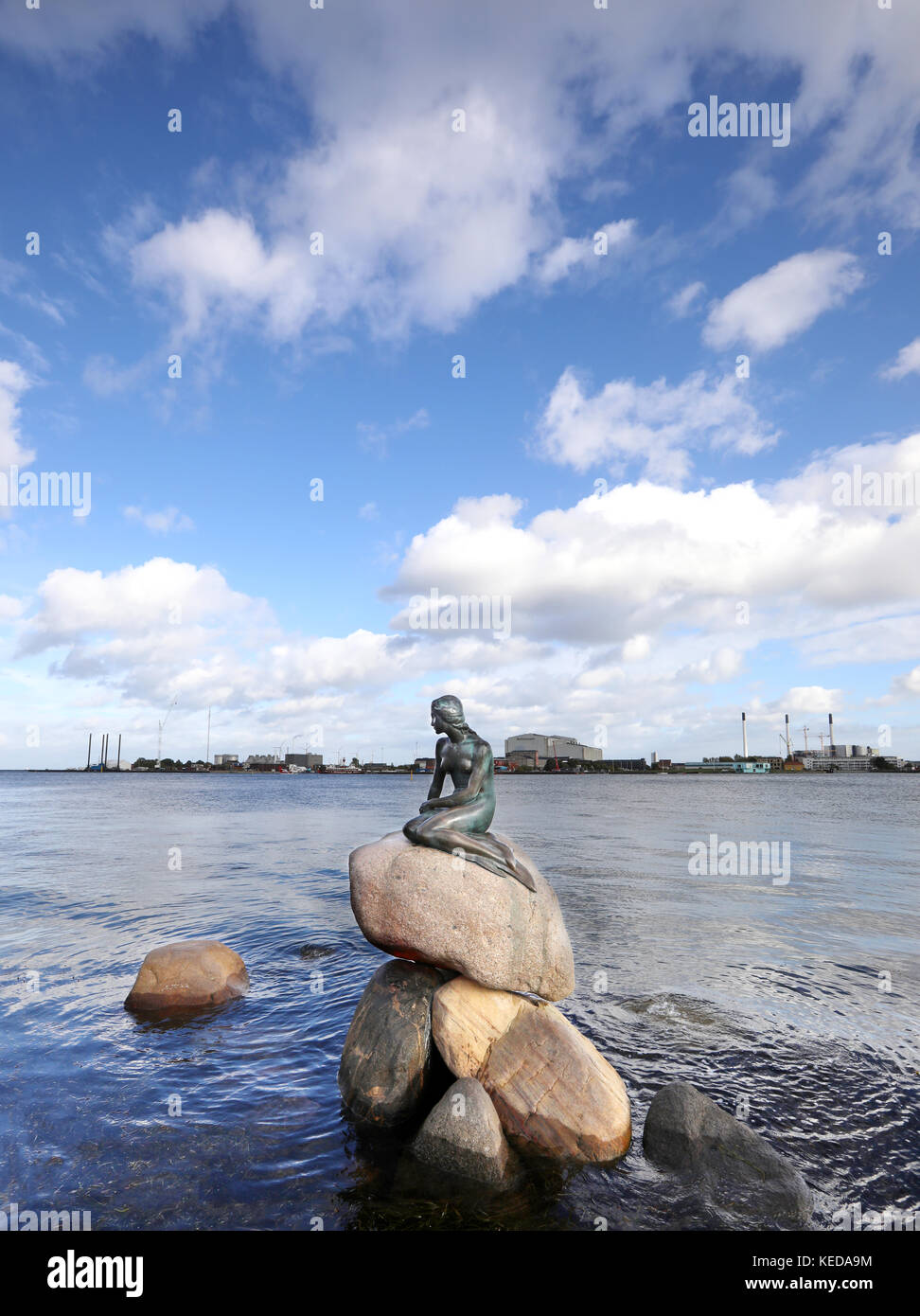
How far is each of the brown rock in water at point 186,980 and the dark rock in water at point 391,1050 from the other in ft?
11.7

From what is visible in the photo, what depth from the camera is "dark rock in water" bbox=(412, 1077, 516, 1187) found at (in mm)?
6016

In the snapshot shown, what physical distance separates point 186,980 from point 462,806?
17.7 feet

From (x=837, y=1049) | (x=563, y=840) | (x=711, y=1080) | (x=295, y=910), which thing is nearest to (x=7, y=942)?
(x=295, y=910)

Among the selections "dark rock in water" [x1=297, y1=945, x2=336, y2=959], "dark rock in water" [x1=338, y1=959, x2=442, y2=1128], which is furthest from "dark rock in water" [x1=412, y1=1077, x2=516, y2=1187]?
"dark rock in water" [x1=297, y1=945, x2=336, y2=959]

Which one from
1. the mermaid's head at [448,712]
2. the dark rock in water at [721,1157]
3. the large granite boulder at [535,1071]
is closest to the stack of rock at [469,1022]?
the large granite boulder at [535,1071]

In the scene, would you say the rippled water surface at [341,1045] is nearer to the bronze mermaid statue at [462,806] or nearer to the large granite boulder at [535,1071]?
the large granite boulder at [535,1071]

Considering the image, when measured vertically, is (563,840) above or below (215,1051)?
below

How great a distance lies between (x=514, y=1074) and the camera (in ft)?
23.0

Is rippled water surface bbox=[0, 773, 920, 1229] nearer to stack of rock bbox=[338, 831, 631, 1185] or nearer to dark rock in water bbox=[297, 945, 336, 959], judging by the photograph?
dark rock in water bbox=[297, 945, 336, 959]

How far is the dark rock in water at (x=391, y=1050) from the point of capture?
7.08 meters

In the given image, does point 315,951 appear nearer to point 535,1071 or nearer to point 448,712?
point 448,712

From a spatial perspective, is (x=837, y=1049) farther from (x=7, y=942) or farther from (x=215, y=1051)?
(x=7, y=942)

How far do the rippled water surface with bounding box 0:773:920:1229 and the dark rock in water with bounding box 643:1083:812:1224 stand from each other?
26cm
